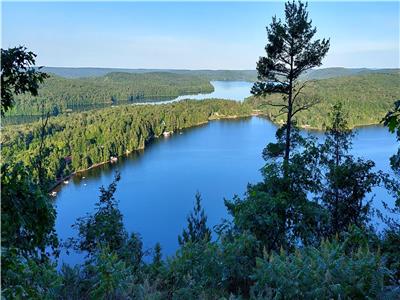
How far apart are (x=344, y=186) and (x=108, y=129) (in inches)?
1667

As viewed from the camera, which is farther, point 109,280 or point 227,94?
point 227,94

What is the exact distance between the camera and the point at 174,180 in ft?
101

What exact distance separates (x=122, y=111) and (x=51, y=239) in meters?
60.1

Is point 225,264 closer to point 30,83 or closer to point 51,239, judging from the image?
point 51,239

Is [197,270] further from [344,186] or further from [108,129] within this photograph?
[108,129]

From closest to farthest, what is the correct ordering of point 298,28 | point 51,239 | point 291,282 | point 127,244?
point 51,239 < point 291,282 < point 127,244 < point 298,28

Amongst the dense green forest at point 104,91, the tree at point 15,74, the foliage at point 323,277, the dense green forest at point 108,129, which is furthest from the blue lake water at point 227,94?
the tree at point 15,74

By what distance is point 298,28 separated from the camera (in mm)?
7551

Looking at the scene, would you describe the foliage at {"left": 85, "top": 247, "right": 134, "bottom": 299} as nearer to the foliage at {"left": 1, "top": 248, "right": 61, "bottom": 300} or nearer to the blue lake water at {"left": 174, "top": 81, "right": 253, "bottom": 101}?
the foliage at {"left": 1, "top": 248, "right": 61, "bottom": 300}

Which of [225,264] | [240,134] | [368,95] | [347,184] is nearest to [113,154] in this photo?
[240,134]

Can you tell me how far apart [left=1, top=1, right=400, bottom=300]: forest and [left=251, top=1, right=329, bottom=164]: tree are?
20 millimetres

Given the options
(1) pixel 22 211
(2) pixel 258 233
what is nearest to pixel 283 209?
(2) pixel 258 233

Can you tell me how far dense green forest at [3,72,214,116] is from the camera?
233 feet

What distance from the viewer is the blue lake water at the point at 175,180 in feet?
72.9
